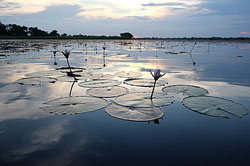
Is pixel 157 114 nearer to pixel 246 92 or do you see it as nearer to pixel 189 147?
pixel 189 147

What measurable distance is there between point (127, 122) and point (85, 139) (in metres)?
0.80

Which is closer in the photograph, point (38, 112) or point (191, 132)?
point (191, 132)

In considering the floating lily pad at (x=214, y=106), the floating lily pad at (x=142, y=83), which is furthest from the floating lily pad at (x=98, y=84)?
the floating lily pad at (x=214, y=106)

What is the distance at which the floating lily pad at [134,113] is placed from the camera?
297 centimetres

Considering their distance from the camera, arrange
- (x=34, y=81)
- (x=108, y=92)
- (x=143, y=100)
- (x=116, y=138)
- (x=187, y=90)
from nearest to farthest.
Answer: (x=116, y=138) < (x=143, y=100) < (x=108, y=92) < (x=187, y=90) < (x=34, y=81)

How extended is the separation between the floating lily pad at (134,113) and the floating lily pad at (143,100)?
0.15 metres

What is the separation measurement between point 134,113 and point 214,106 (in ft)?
5.60

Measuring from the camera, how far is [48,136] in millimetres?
2488

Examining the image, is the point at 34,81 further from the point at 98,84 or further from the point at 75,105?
the point at 75,105

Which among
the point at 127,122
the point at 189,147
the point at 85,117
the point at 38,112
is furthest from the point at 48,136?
the point at 189,147

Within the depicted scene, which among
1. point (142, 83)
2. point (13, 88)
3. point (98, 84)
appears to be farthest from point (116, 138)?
point (13, 88)

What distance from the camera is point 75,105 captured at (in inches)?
138

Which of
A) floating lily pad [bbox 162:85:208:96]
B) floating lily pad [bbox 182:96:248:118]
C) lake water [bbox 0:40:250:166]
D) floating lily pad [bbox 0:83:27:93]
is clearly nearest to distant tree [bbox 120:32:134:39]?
floating lily pad [bbox 0:83:27:93]

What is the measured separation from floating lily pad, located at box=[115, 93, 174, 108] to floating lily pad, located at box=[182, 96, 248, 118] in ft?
1.50
